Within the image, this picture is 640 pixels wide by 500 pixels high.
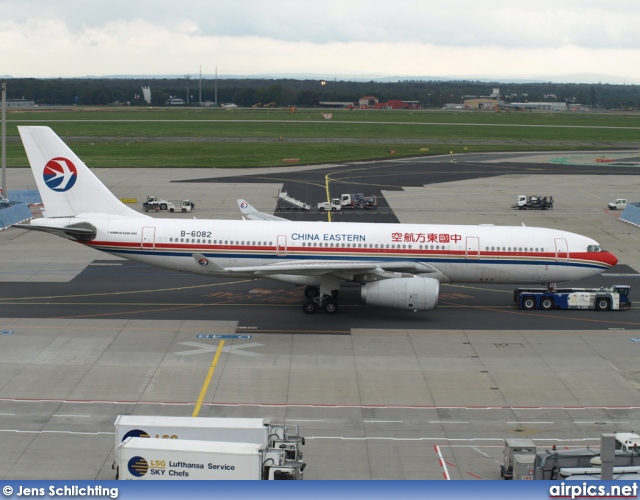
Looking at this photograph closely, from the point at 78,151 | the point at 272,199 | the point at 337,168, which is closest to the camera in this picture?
the point at 272,199

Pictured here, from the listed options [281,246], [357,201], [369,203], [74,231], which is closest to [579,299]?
[281,246]

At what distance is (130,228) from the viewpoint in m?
44.1

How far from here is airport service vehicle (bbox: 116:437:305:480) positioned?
70.4 feet

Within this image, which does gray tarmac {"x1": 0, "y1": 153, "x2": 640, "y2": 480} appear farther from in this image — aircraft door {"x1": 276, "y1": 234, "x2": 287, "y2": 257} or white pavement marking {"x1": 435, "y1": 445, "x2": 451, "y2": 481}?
aircraft door {"x1": 276, "y1": 234, "x2": 287, "y2": 257}

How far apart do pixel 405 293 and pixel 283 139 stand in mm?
109070

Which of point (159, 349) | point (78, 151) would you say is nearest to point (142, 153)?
point (78, 151)

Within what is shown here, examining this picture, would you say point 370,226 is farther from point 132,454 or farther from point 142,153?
point 142,153

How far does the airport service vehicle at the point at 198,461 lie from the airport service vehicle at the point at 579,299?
2646 centimetres

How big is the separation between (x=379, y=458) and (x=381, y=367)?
9222mm

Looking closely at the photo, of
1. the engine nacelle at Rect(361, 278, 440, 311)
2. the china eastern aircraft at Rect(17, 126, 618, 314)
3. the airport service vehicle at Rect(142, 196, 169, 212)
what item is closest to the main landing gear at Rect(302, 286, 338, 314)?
the china eastern aircraft at Rect(17, 126, 618, 314)

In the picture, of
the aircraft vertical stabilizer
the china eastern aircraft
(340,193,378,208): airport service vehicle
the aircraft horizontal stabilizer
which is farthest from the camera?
(340,193,378,208): airport service vehicle

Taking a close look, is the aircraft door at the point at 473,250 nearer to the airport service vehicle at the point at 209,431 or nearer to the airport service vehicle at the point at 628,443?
the airport service vehicle at the point at 628,443

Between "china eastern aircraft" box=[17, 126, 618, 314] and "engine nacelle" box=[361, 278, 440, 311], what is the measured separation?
2.41 metres

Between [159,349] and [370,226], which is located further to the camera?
[370,226]
